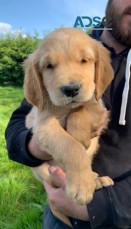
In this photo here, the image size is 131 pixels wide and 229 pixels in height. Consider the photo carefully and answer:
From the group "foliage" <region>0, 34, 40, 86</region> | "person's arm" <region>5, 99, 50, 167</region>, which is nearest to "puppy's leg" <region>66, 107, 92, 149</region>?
"person's arm" <region>5, 99, 50, 167</region>

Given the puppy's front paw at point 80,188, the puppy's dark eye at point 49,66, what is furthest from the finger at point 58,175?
the puppy's dark eye at point 49,66

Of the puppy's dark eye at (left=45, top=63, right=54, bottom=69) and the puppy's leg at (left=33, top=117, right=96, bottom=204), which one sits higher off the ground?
the puppy's dark eye at (left=45, top=63, right=54, bottom=69)

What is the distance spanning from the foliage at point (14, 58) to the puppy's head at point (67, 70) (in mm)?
17424

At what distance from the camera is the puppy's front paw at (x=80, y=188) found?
247 centimetres

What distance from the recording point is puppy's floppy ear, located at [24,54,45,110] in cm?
291

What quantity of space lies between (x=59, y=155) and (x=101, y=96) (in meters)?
0.60

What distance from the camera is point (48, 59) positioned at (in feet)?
9.18

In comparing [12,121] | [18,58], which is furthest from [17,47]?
[12,121]

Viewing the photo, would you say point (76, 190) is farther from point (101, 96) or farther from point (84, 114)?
point (101, 96)

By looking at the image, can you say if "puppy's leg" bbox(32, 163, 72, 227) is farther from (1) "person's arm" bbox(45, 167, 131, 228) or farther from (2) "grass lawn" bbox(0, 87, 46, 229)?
(2) "grass lawn" bbox(0, 87, 46, 229)

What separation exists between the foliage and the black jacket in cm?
1733

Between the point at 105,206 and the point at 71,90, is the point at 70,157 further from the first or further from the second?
the point at 105,206

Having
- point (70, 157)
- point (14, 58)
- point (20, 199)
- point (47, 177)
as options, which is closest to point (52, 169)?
point (47, 177)

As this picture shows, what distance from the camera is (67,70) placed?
2.67m
